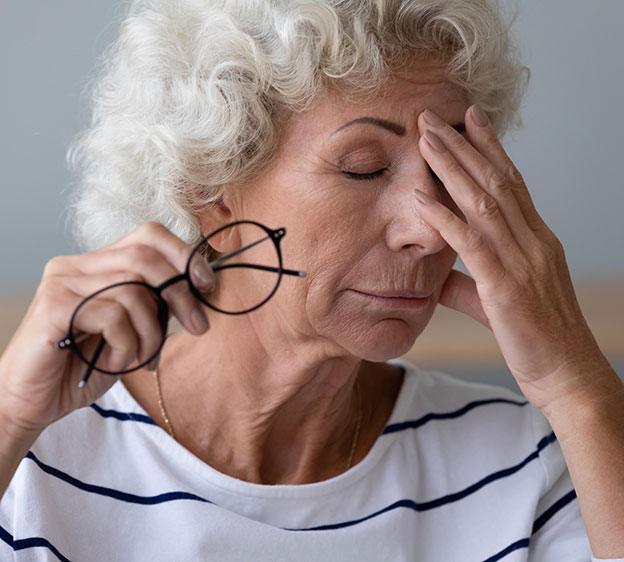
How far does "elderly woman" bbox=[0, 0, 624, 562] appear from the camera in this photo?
1.36m

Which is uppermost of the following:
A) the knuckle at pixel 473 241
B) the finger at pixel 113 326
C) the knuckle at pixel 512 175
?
the knuckle at pixel 512 175

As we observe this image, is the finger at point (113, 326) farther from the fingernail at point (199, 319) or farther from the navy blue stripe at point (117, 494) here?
the navy blue stripe at point (117, 494)

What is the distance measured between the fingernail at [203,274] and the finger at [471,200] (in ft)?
1.52

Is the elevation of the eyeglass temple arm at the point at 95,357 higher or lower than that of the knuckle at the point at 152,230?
lower

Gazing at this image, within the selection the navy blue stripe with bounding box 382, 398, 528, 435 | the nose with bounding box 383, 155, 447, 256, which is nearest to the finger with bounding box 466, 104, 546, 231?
the nose with bounding box 383, 155, 447, 256

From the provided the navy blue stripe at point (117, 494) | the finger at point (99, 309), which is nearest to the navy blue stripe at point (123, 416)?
the navy blue stripe at point (117, 494)

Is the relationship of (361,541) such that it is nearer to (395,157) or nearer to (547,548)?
(547,548)

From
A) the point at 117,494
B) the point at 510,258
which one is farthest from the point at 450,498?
the point at 117,494

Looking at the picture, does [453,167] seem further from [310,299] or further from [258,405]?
[258,405]

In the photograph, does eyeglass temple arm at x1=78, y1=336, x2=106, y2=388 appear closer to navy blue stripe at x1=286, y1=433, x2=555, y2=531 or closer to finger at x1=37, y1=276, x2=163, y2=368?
finger at x1=37, y1=276, x2=163, y2=368

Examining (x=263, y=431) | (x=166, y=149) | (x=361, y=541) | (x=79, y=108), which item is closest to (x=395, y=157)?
(x=166, y=149)

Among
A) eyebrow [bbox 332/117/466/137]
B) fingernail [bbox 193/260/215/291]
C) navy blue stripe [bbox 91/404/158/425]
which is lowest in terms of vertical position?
Answer: navy blue stripe [bbox 91/404/158/425]

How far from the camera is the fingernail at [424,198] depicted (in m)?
1.34

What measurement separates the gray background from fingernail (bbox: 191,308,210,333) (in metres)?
1.31
